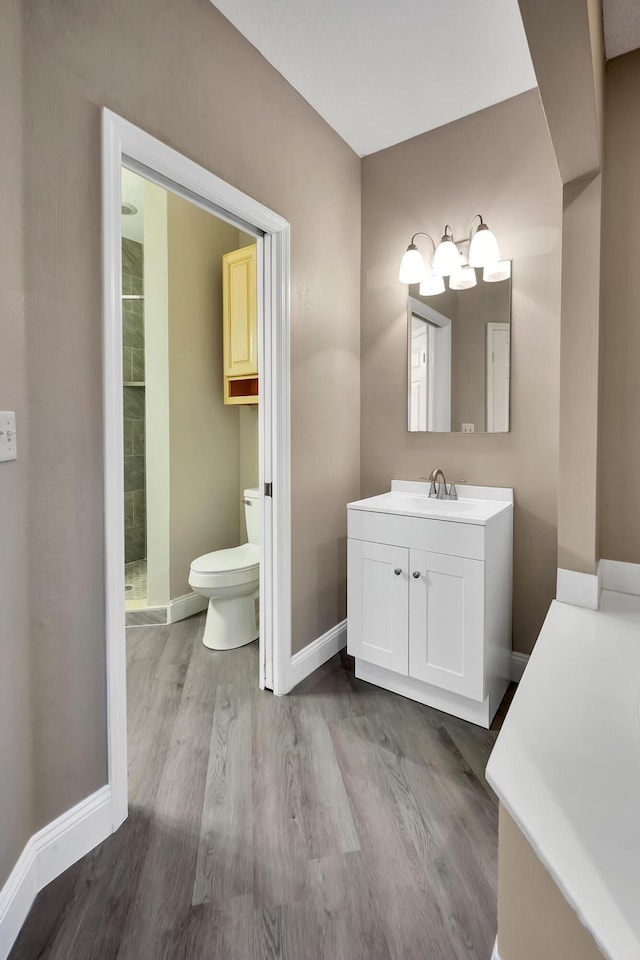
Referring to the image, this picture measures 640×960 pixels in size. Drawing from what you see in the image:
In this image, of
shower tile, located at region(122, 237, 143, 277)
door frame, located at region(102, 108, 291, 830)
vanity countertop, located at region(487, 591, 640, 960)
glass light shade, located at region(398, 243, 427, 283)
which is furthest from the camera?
shower tile, located at region(122, 237, 143, 277)

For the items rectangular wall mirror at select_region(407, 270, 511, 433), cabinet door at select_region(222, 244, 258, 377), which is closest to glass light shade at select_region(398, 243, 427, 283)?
rectangular wall mirror at select_region(407, 270, 511, 433)

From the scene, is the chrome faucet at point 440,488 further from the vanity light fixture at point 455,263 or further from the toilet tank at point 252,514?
the toilet tank at point 252,514

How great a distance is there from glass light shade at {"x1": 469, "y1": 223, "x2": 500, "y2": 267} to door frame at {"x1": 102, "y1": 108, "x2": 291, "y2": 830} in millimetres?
839

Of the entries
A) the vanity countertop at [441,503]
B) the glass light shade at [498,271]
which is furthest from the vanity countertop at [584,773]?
the glass light shade at [498,271]

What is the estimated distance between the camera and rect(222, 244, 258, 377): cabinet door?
289cm

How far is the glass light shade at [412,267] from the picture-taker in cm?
234

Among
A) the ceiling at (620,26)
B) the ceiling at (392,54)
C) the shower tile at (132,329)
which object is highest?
the ceiling at (392,54)

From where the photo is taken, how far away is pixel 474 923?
1.16 metres

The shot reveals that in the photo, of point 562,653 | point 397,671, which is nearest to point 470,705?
point 397,671

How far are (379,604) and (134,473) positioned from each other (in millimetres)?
2863

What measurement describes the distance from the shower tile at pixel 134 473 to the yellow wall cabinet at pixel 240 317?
1.50m

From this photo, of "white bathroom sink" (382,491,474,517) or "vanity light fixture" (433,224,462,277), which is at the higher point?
"vanity light fixture" (433,224,462,277)

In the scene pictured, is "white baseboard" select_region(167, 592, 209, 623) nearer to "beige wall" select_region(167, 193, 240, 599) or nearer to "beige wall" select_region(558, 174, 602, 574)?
"beige wall" select_region(167, 193, 240, 599)

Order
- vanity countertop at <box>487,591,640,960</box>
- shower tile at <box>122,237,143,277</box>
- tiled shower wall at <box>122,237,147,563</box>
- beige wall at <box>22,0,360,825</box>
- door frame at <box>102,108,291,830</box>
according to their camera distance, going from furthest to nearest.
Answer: tiled shower wall at <box>122,237,147,563</box> → shower tile at <box>122,237,143,277</box> → door frame at <box>102,108,291,830</box> → beige wall at <box>22,0,360,825</box> → vanity countertop at <box>487,591,640,960</box>
